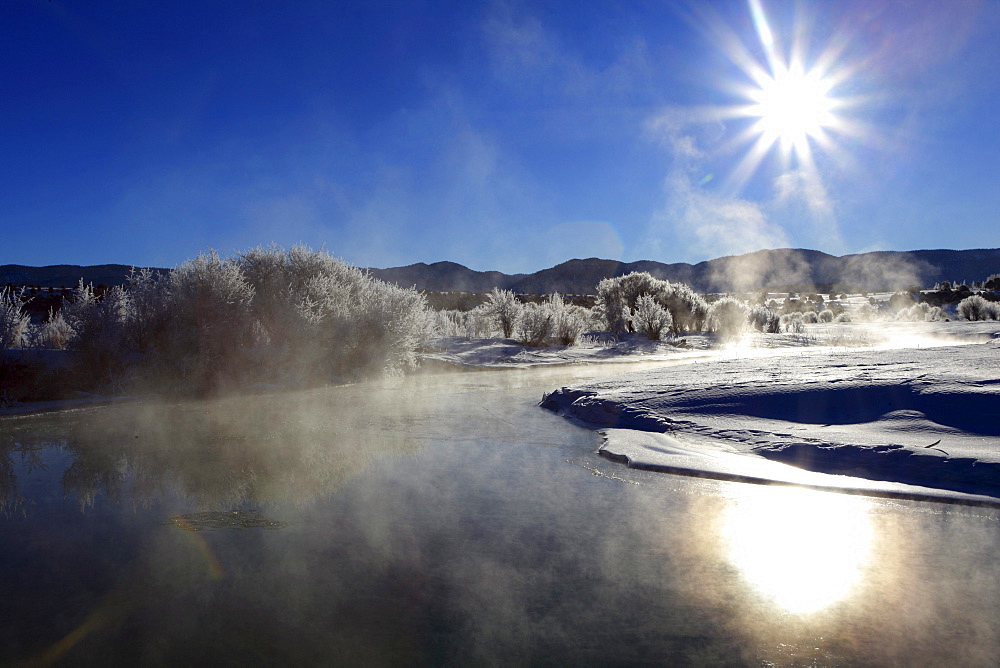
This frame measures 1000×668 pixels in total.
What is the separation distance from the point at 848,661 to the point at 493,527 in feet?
6.86

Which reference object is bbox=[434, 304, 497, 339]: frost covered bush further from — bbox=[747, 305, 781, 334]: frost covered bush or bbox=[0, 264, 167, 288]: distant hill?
bbox=[0, 264, 167, 288]: distant hill

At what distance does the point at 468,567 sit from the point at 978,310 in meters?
35.3

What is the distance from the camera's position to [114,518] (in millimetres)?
4105

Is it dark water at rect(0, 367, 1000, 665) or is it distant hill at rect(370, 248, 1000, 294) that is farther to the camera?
distant hill at rect(370, 248, 1000, 294)

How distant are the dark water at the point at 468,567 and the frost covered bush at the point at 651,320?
770 inches

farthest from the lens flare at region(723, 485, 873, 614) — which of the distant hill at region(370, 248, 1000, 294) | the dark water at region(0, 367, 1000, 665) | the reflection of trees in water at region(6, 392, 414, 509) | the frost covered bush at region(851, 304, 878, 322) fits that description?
the distant hill at region(370, 248, 1000, 294)

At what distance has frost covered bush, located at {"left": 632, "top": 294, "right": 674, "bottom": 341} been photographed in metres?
24.3

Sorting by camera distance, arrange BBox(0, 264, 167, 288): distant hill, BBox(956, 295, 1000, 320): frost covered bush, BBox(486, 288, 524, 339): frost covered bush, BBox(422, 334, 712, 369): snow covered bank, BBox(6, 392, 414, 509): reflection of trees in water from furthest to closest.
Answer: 1. BBox(0, 264, 167, 288): distant hill
2. BBox(956, 295, 1000, 320): frost covered bush
3. BBox(486, 288, 524, 339): frost covered bush
4. BBox(422, 334, 712, 369): snow covered bank
5. BBox(6, 392, 414, 509): reflection of trees in water

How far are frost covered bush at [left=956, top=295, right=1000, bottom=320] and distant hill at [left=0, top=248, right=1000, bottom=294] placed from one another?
5187 centimetres

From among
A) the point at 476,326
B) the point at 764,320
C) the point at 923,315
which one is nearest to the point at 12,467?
the point at 476,326

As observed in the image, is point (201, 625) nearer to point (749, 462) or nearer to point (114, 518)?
point (114, 518)

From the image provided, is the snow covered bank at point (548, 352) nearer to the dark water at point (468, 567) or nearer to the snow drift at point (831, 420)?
the snow drift at point (831, 420)

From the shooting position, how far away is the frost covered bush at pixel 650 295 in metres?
28.9

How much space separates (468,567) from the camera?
3203 mm
